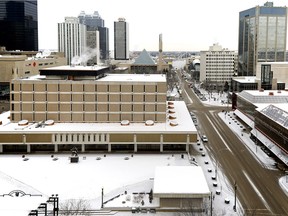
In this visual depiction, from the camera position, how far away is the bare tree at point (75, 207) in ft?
109

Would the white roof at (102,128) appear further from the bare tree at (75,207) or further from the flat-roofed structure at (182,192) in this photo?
the bare tree at (75,207)

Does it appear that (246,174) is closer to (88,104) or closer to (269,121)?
(269,121)

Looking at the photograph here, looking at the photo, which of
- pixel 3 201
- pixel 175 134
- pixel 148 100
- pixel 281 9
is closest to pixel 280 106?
pixel 175 134

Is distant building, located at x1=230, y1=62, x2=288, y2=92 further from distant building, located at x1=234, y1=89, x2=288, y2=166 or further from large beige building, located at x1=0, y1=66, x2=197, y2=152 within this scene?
large beige building, located at x1=0, y1=66, x2=197, y2=152

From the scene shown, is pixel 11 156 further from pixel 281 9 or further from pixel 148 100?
pixel 281 9

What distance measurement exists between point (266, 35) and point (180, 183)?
119m

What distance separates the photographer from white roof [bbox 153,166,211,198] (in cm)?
3528

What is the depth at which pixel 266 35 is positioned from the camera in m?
144

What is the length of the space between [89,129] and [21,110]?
12.1 meters

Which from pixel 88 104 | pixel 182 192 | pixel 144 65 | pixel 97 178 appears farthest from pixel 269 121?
pixel 144 65

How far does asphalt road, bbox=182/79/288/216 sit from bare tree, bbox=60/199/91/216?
14.3 m

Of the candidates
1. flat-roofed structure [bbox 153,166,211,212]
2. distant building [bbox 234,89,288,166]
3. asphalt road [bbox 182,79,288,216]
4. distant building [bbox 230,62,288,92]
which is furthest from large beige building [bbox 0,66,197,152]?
distant building [bbox 230,62,288,92]

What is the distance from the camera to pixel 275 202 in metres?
37.1

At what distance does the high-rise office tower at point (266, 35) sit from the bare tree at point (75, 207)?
394ft
